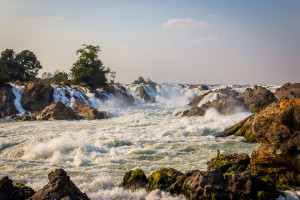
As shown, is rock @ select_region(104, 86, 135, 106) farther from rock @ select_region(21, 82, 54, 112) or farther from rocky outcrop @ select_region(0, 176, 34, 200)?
rocky outcrop @ select_region(0, 176, 34, 200)

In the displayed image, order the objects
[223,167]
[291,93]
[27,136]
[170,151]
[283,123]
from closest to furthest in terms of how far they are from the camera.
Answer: [283,123] < [223,167] < [170,151] < [27,136] < [291,93]

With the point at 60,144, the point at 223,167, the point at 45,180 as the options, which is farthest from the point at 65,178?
the point at 60,144

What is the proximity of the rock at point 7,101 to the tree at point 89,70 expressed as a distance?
526 inches

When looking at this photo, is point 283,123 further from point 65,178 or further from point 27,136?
point 27,136

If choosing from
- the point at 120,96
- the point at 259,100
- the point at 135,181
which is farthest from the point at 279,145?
the point at 120,96

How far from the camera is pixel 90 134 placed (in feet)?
49.6

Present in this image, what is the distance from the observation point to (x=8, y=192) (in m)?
4.96

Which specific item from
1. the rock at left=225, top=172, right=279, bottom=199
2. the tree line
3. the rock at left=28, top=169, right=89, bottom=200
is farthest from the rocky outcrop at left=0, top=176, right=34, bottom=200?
the tree line

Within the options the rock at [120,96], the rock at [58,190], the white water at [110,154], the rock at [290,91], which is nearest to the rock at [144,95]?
the rock at [120,96]

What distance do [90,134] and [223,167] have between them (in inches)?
384

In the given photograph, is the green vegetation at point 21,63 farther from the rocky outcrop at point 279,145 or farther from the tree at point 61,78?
→ the rocky outcrop at point 279,145

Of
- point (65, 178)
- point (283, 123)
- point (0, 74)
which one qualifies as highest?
point (0, 74)

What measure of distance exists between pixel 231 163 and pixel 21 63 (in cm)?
4912

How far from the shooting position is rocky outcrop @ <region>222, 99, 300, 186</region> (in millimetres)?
6641
